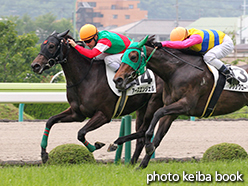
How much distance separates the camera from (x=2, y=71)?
38.0ft

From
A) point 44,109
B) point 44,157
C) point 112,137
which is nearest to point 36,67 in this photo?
point 44,157

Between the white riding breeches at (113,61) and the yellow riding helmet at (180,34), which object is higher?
the yellow riding helmet at (180,34)

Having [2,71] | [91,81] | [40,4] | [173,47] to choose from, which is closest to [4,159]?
[91,81]

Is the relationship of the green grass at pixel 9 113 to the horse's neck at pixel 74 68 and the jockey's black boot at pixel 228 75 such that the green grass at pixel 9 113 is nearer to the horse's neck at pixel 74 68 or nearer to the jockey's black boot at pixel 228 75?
the horse's neck at pixel 74 68

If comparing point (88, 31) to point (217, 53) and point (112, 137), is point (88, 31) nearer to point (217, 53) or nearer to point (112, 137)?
point (217, 53)

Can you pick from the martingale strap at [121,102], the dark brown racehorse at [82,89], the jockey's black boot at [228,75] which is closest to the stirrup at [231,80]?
the jockey's black boot at [228,75]

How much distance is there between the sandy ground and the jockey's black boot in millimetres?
1606

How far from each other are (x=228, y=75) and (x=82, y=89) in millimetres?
1752

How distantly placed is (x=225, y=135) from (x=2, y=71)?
6.29m

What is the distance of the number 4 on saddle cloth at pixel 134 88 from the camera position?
5484 mm

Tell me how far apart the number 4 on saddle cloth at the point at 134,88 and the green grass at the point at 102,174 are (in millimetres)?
796

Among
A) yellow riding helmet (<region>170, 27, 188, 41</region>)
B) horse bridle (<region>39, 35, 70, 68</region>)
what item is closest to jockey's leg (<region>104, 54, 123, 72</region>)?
horse bridle (<region>39, 35, 70, 68</region>)

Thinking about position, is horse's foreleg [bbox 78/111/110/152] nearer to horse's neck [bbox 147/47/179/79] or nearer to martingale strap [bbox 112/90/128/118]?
martingale strap [bbox 112/90/128/118]

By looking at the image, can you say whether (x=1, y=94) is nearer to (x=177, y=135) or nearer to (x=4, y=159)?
(x=4, y=159)
